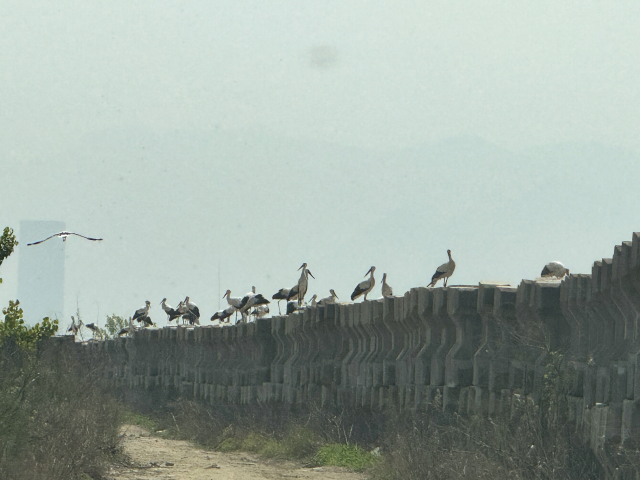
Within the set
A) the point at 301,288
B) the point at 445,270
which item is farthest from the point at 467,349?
the point at 301,288

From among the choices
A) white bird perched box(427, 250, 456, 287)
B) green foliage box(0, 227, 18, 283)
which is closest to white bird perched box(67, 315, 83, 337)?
white bird perched box(427, 250, 456, 287)

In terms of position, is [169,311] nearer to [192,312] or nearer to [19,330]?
[192,312]

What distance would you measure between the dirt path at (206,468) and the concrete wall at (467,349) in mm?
1983

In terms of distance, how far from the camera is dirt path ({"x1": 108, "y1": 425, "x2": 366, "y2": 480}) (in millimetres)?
17531

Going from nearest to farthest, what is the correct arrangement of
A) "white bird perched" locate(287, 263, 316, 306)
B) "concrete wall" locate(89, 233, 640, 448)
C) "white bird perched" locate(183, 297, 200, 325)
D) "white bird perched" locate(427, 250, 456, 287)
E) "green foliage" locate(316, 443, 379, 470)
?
1. "concrete wall" locate(89, 233, 640, 448)
2. "green foliage" locate(316, 443, 379, 470)
3. "white bird perched" locate(427, 250, 456, 287)
4. "white bird perched" locate(287, 263, 316, 306)
5. "white bird perched" locate(183, 297, 200, 325)

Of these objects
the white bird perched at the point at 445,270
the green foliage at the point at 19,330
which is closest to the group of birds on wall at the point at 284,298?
the white bird perched at the point at 445,270

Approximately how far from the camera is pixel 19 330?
32.2 metres

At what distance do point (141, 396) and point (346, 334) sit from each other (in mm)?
20559

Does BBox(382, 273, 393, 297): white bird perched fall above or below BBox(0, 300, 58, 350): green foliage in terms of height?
above

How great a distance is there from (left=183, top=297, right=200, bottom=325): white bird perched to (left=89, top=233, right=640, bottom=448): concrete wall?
707 inches

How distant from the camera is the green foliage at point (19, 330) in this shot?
30.7 m

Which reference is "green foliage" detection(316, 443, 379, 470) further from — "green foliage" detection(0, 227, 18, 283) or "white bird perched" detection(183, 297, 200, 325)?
"white bird perched" detection(183, 297, 200, 325)

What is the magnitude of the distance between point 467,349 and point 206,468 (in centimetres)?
520

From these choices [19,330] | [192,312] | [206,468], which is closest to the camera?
[206,468]
